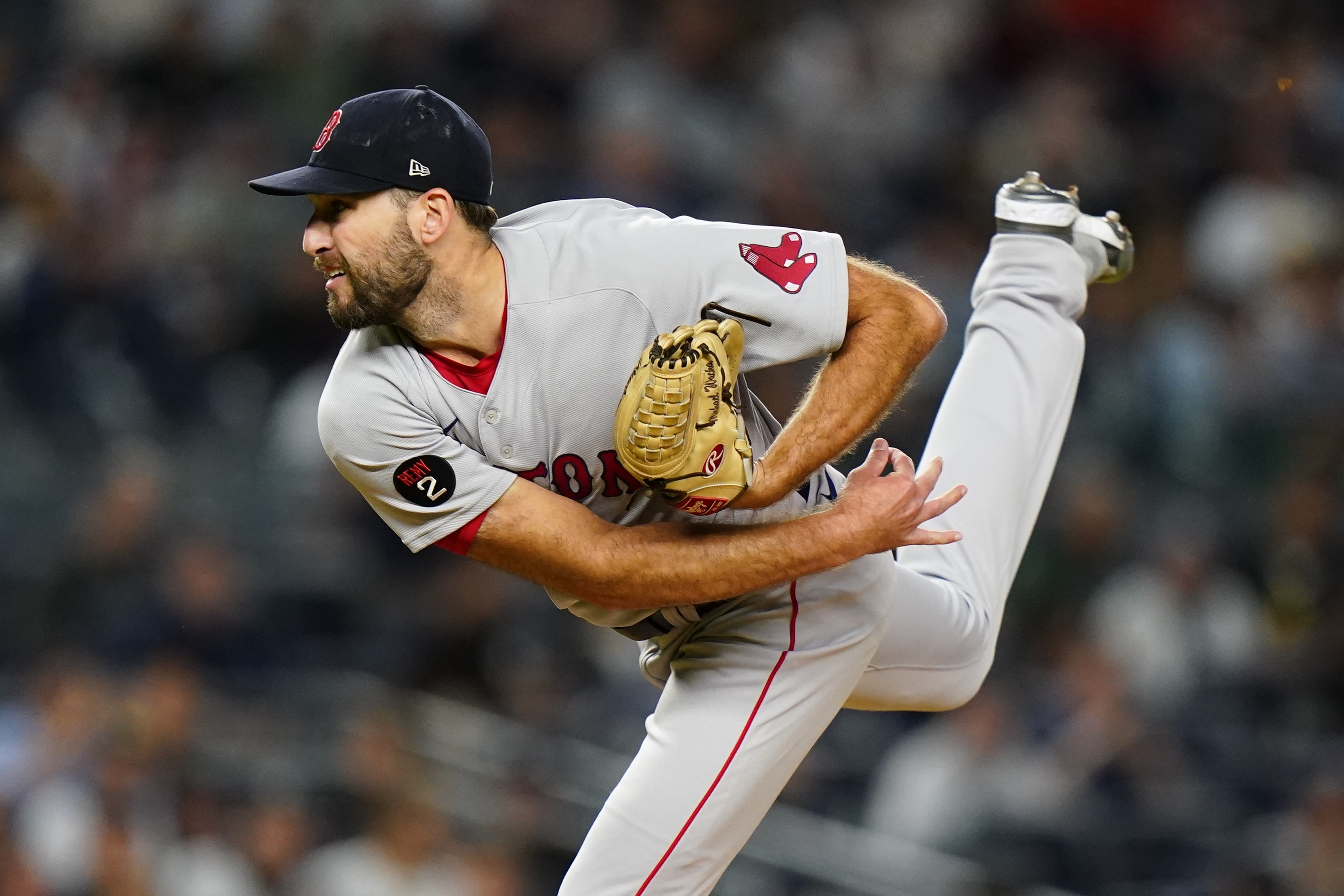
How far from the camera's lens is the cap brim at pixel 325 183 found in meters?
2.78

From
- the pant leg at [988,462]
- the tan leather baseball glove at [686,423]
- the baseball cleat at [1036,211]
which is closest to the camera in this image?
the tan leather baseball glove at [686,423]

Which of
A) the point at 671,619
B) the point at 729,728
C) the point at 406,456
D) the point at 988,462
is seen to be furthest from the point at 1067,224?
the point at 406,456

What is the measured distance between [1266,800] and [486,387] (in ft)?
12.7

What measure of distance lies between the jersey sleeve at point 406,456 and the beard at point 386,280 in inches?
4.6

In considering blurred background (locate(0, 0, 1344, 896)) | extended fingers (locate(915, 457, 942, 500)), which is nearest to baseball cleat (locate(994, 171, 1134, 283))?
extended fingers (locate(915, 457, 942, 500))

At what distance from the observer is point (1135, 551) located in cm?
650

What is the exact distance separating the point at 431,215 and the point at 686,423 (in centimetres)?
59

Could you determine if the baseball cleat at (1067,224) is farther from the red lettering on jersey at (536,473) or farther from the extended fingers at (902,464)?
the red lettering on jersey at (536,473)

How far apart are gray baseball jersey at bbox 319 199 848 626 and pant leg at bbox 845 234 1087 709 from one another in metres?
0.58

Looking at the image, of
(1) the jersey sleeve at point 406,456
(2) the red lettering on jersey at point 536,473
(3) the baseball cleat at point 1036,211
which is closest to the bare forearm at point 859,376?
(2) the red lettering on jersey at point 536,473

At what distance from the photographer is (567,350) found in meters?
2.96

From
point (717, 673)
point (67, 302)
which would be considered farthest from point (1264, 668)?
point (67, 302)

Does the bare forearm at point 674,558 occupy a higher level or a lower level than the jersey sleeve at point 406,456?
lower

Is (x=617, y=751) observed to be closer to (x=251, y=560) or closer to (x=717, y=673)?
(x=251, y=560)
